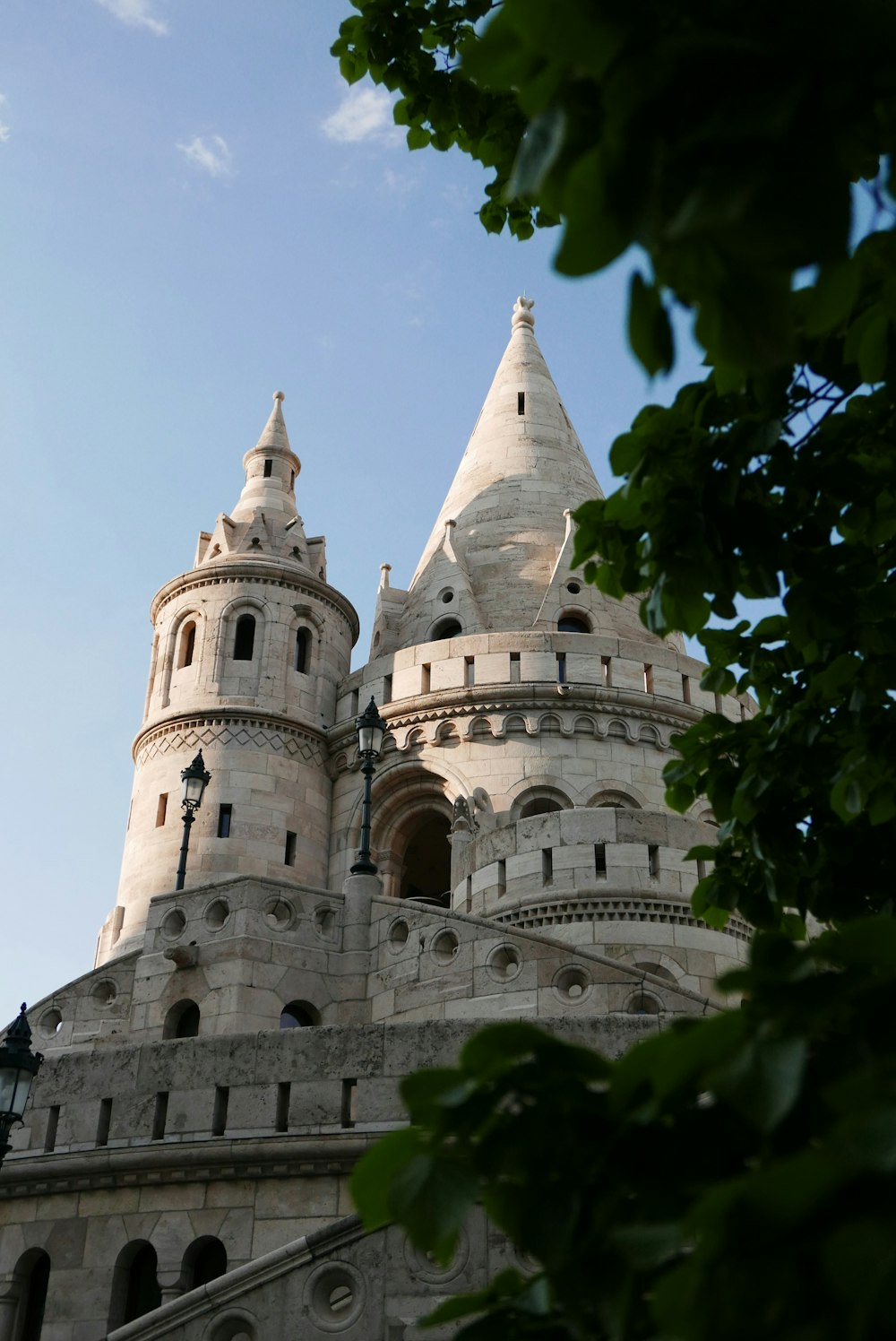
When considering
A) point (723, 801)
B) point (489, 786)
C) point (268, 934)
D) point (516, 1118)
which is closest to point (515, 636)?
point (489, 786)

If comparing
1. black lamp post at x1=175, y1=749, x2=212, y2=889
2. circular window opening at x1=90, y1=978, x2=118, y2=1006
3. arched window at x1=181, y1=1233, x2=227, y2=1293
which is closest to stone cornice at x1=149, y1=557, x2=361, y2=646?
black lamp post at x1=175, y1=749, x2=212, y2=889

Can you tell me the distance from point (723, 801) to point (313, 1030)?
754cm

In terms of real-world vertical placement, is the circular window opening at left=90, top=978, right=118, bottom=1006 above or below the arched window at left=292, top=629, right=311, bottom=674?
below

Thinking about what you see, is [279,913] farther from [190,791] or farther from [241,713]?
[241,713]

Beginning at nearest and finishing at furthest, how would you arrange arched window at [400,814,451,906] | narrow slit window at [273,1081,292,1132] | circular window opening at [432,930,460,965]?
narrow slit window at [273,1081,292,1132] < circular window opening at [432,930,460,965] < arched window at [400,814,451,906]

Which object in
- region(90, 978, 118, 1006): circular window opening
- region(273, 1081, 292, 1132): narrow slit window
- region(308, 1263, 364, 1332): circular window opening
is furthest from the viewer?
region(90, 978, 118, 1006): circular window opening

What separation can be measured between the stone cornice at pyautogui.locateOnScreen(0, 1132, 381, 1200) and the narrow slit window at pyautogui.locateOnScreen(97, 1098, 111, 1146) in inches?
9.5

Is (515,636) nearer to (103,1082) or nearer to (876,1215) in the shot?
→ (103,1082)

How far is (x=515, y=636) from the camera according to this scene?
80.7ft

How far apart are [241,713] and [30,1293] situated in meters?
13.1

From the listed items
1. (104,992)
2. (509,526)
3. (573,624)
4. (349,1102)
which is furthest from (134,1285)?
(509,526)

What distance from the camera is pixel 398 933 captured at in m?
16.0

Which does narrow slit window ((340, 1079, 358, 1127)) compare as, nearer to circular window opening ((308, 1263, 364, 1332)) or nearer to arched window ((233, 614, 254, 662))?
circular window opening ((308, 1263, 364, 1332))

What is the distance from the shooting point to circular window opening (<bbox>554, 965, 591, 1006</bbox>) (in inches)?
559
